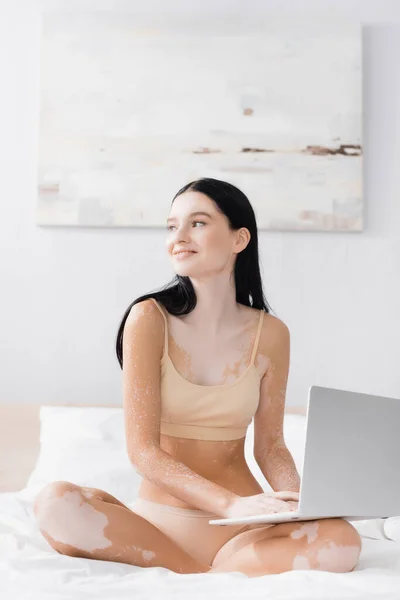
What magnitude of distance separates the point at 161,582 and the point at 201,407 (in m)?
0.36

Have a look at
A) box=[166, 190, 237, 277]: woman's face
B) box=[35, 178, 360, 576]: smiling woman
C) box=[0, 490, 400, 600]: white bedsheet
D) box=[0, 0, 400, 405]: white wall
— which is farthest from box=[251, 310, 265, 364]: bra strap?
box=[0, 0, 400, 405]: white wall

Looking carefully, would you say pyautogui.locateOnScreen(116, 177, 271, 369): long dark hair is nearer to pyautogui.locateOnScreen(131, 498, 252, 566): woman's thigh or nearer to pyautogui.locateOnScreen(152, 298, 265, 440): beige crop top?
pyautogui.locateOnScreen(152, 298, 265, 440): beige crop top

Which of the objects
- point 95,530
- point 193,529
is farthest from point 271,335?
point 95,530

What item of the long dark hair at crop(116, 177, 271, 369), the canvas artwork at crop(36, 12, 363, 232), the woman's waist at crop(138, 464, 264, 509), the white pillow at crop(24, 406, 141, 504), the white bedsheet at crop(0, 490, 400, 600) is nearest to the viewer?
the white bedsheet at crop(0, 490, 400, 600)

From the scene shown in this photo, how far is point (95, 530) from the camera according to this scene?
1206 millimetres

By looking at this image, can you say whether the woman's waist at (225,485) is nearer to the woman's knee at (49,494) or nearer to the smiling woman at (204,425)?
the smiling woman at (204,425)

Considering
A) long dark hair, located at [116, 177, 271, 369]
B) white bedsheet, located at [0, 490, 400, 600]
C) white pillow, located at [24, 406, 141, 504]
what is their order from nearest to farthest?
white bedsheet, located at [0, 490, 400, 600] < long dark hair, located at [116, 177, 271, 369] < white pillow, located at [24, 406, 141, 504]

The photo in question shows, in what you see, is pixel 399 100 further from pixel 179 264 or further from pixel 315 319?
pixel 179 264

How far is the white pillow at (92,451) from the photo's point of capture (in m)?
1.80

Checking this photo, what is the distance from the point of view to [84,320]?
2.32m

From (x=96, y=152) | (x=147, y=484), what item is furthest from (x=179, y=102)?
(x=147, y=484)

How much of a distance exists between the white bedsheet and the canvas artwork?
1.27 metres

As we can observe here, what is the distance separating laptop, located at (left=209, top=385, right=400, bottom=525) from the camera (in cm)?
105

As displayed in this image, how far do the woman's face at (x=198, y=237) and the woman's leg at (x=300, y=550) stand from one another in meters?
0.50
